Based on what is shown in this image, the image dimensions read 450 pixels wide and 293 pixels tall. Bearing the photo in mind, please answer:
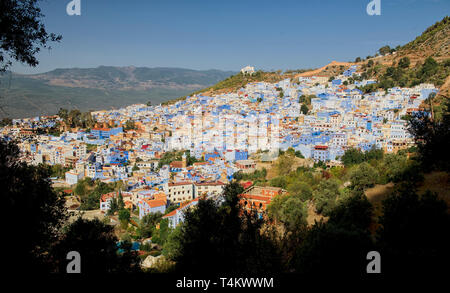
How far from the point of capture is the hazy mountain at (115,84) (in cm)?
4725

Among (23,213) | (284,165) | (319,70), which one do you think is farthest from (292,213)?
(319,70)

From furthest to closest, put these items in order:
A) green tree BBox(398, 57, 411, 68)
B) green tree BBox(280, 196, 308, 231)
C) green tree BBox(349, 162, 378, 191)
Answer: green tree BBox(398, 57, 411, 68) < green tree BBox(349, 162, 378, 191) < green tree BBox(280, 196, 308, 231)

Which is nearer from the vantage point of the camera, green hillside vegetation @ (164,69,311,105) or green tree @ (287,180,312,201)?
green tree @ (287,180,312,201)

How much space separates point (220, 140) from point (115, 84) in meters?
60.9

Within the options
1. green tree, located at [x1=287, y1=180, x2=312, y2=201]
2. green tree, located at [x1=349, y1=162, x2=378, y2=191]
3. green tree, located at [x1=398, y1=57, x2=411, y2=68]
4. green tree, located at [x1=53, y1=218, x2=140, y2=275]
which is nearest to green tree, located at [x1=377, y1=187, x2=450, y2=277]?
green tree, located at [x1=53, y1=218, x2=140, y2=275]

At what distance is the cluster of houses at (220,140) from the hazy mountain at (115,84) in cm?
1177

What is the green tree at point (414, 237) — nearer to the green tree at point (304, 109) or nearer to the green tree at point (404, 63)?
the green tree at point (304, 109)

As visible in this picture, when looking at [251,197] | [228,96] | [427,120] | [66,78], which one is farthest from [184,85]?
[427,120]

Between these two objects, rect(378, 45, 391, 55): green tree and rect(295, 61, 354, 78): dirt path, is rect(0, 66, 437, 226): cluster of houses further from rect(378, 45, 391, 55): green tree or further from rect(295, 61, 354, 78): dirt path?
rect(295, 61, 354, 78): dirt path

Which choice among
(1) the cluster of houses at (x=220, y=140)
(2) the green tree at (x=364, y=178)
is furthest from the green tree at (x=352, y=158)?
(2) the green tree at (x=364, y=178)

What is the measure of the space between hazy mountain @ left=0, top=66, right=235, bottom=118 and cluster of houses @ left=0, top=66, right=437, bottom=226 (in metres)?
11.8

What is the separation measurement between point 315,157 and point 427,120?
16.7 meters

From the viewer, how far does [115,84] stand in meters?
79.4

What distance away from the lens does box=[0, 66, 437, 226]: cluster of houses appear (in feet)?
58.3
